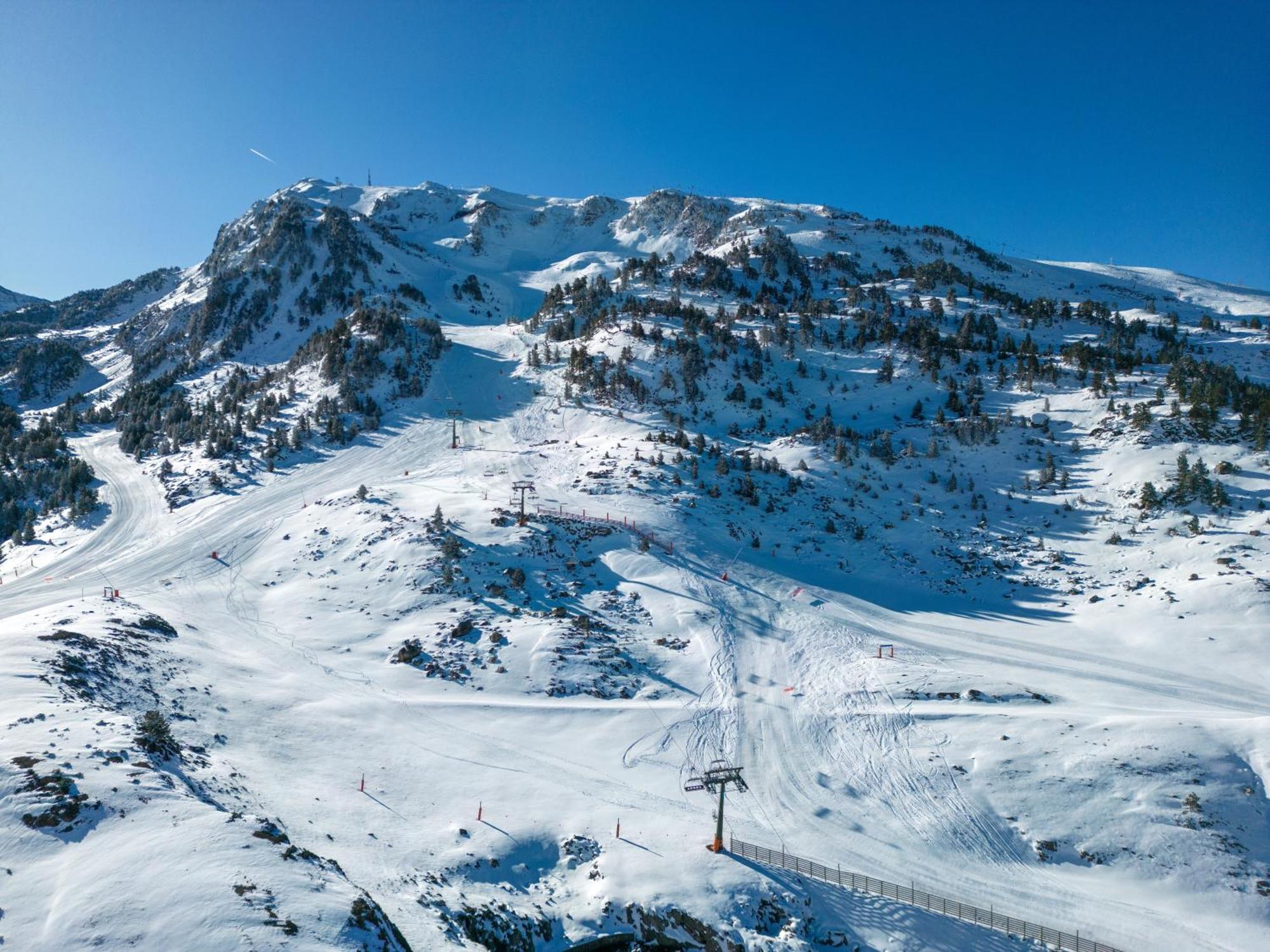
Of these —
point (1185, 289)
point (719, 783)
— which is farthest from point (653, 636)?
point (1185, 289)

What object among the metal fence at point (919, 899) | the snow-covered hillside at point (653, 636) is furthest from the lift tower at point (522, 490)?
the metal fence at point (919, 899)

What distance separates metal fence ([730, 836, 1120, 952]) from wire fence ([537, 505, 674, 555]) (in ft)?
75.5

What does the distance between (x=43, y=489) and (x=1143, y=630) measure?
8758 cm

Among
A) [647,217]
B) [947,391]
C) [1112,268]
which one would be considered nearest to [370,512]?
[947,391]

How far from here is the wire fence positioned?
43.3 meters

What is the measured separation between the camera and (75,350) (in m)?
105

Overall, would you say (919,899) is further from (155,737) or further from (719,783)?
(155,737)

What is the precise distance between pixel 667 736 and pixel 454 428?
44.3 metres

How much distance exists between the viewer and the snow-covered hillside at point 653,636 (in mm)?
17781

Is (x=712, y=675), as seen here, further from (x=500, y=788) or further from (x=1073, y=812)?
(x=1073, y=812)

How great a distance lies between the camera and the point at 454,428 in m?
63.0

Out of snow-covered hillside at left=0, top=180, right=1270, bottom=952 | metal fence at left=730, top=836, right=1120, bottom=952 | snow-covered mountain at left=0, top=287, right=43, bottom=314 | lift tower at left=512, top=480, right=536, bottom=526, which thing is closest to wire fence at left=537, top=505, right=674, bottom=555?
snow-covered hillside at left=0, top=180, right=1270, bottom=952

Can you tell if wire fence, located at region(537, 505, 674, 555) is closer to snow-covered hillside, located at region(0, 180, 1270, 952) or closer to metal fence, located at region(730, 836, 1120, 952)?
snow-covered hillside, located at region(0, 180, 1270, 952)

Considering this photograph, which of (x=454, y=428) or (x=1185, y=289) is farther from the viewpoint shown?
(x=1185, y=289)
